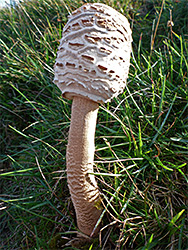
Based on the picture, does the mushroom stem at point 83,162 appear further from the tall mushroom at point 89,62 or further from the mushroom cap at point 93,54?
the mushroom cap at point 93,54

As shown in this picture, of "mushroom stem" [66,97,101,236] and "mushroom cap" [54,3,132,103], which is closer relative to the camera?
"mushroom cap" [54,3,132,103]

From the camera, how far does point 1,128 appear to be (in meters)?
2.50

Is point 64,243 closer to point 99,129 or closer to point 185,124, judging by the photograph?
point 99,129

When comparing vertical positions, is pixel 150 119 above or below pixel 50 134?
above

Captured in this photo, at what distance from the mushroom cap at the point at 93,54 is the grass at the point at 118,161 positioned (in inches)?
21.4

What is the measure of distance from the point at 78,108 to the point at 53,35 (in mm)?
1726

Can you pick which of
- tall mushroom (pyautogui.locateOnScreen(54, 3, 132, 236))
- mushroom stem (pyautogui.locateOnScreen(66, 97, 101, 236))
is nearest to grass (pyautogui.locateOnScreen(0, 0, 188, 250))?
mushroom stem (pyautogui.locateOnScreen(66, 97, 101, 236))

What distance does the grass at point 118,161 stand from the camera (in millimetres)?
1541

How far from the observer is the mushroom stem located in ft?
4.35

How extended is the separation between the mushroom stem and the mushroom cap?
0.38 ft

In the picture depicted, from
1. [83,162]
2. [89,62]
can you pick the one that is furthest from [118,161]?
[89,62]

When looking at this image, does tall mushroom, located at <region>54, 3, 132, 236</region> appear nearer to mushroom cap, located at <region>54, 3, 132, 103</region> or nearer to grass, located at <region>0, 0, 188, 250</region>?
mushroom cap, located at <region>54, 3, 132, 103</region>

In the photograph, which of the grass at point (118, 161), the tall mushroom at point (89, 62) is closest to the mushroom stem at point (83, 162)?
the tall mushroom at point (89, 62)

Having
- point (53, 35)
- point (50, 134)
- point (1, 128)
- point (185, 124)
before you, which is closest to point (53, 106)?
point (50, 134)
